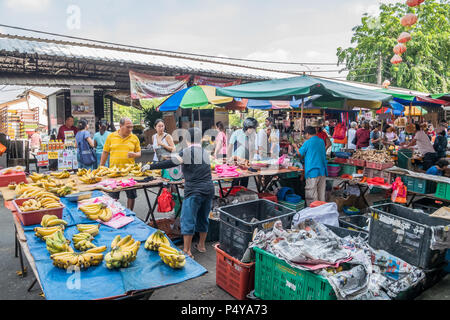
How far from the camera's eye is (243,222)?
3545 millimetres

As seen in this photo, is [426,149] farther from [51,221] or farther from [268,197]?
[51,221]

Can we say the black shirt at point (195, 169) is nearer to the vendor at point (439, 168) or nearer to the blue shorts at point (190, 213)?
the blue shorts at point (190, 213)

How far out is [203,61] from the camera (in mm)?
12562

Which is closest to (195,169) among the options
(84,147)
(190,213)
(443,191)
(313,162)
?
(190,213)

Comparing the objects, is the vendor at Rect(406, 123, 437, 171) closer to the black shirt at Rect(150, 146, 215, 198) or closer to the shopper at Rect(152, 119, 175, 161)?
the shopper at Rect(152, 119, 175, 161)

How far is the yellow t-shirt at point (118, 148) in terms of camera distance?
567 centimetres

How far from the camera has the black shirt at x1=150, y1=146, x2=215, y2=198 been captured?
4277 mm

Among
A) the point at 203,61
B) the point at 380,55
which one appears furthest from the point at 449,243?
the point at 380,55

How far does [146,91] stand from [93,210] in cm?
733

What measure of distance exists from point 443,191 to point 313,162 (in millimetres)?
2308

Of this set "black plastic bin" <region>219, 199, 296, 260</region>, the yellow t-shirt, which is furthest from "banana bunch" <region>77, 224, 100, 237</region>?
the yellow t-shirt

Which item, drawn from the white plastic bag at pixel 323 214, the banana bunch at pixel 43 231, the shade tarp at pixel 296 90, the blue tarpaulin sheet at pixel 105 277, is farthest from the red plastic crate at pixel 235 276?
the shade tarp at pixel 296 90

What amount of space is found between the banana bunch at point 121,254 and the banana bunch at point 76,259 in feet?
0.30

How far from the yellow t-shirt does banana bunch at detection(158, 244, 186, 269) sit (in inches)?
135
